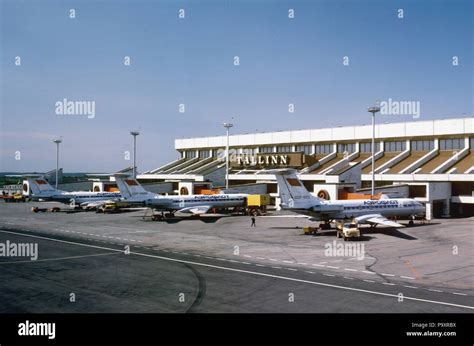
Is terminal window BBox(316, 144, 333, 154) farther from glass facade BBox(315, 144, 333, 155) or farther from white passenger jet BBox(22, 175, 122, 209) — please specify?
white passenger jet BBox(22, 175, 122, 209)

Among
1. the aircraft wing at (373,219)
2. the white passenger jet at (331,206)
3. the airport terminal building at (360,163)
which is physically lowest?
the aircraft wing at (373,219)

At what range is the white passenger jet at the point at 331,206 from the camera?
5500cm

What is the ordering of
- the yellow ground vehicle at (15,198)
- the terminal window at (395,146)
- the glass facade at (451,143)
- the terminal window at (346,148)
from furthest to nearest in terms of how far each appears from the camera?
the yellow ground vehicle at (15,198)
the terminal window at (346,148)
the terminal window at (395,146)
the glass facade at (451,143)

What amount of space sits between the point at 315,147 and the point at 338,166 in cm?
1954

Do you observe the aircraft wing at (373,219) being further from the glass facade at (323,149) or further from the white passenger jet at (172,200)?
the glass facade at (323,149)

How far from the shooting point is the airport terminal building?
77.8m

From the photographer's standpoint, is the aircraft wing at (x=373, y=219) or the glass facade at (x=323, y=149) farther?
the glass facade at (x=323, y=149)

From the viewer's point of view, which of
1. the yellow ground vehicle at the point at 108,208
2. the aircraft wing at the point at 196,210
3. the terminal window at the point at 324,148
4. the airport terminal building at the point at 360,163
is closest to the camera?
the aircraft wing at the point at 196,210

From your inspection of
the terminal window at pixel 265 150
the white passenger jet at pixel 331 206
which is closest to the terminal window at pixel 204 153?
the terminal window at pixel 265 150

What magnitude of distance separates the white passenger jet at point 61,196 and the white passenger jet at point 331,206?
43699 mm

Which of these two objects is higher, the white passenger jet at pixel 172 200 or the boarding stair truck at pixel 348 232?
the white passenger jet at pixel 172 200

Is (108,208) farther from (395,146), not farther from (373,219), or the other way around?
(395,146)

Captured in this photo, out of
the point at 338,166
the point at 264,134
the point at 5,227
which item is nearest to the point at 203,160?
the point at 264,134
